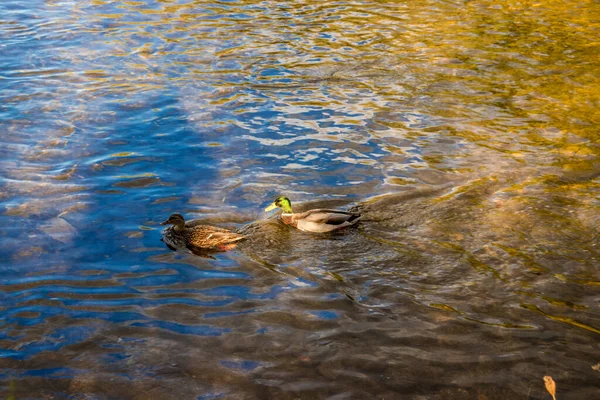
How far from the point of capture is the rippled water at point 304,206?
595 centimetres

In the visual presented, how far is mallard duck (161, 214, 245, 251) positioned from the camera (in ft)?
26.1

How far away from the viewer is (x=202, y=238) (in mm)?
7977

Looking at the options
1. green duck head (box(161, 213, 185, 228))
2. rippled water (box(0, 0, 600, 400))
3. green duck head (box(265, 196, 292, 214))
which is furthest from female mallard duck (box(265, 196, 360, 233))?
green duck head (box(161, 213, 185, 228))

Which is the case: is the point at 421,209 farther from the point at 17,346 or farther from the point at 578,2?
the point at 578,2

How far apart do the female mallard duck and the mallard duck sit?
70cm

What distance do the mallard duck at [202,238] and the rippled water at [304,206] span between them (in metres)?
0.14

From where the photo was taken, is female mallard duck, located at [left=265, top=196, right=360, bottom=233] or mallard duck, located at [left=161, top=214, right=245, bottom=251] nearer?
mallard duck, located at [left=161, top=214, right=245, bottom=251]

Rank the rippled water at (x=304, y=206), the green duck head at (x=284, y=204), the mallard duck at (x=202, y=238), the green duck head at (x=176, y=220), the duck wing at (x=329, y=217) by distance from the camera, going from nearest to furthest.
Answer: the rippled water at (x=304, y=206) < the mallard duck at (x=202, y=238) < the duck wing at (x=329, y=217) < the green duck head at (x=176, y=220) < the green duck head at (x=284, y=204)

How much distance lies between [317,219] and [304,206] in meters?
0.94

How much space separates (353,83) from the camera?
44.0 feet

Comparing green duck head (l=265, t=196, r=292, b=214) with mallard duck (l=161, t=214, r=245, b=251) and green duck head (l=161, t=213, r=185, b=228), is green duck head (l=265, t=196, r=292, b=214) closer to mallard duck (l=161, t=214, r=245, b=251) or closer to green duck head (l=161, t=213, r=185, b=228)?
mallard duck (l=161, t=214, r=245, b=251)

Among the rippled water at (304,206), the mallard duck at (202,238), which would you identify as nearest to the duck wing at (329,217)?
the rippled water at (304,206)

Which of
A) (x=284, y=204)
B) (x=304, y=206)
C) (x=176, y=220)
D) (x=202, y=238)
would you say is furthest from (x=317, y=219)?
(x=176, y=220)

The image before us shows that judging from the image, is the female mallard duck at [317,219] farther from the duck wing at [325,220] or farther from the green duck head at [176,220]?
the green duck head at [176,220]
